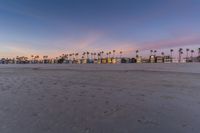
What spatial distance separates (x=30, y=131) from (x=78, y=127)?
144cm

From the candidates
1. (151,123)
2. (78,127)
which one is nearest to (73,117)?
(78,127)

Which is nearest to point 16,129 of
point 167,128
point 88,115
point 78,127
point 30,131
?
point 30,131

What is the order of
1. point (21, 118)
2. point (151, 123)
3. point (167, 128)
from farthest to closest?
point (21, 118), point (151, 123), point (167, 128)

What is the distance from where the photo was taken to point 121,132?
4.64 meters

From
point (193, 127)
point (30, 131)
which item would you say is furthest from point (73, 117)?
point (193, 127)

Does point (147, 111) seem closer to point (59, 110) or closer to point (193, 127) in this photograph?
point (193, 127)

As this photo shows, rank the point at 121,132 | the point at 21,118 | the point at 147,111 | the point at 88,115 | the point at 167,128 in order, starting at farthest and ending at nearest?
the point at 147,111
the point at 88,115
the point at 21,118
the point at 167,128
the point at 121,132

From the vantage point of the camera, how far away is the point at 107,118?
5809mm

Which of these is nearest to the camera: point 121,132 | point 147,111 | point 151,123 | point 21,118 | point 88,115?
point 121,132

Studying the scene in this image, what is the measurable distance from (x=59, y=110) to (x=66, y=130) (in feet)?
7.33

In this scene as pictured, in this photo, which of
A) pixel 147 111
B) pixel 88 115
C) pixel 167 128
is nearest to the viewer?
pixel 167 128

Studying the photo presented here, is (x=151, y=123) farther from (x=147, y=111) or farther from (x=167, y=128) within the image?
(x=147, y=111)

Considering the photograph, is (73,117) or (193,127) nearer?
(193,127)

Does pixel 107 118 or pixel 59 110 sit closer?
pixel 107 118
